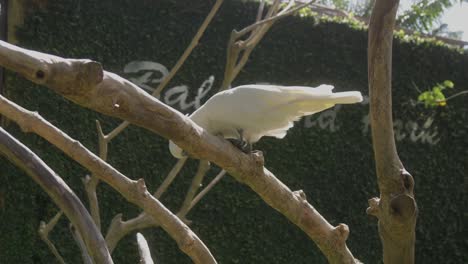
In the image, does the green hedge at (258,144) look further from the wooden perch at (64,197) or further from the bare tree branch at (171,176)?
the wooden perch at (64,197)

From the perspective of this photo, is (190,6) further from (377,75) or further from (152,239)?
(377,75)

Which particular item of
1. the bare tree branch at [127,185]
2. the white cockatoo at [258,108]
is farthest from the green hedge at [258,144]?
the bare tree branch at [127,185]

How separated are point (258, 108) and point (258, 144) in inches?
82.4

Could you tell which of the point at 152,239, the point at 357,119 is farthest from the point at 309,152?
the point at 152,239

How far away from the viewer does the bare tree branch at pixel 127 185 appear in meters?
1.50

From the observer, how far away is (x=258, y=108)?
1736mm

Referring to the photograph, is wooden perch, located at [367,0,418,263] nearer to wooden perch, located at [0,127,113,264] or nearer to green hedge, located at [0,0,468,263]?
wooden perch, located at [0,127,113,264]

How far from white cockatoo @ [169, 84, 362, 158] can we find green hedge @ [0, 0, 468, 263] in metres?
1.64

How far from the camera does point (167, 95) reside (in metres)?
3.57

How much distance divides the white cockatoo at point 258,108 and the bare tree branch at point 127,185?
37 centimetres

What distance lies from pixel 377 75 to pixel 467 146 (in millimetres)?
3588

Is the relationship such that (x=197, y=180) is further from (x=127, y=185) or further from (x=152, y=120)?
(x=152, y=120)

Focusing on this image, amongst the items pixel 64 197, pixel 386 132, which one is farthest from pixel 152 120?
pixel 386 132

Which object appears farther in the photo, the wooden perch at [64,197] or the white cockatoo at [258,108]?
the white cockatoo at [258,108]
